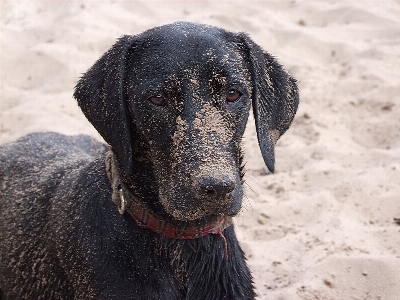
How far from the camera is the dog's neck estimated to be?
3252 mm

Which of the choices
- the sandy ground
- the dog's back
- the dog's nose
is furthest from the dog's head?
the dog's back

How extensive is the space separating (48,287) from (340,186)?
7.54ft

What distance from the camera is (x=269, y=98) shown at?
135 inches

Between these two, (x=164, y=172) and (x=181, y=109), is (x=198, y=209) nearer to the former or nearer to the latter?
(x=164, y=172)

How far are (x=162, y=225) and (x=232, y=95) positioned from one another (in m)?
0.69

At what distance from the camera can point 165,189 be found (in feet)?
10.1

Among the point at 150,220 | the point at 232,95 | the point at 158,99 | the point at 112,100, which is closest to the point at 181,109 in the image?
the point at 158,99

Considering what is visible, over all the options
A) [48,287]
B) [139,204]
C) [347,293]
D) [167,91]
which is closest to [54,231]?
[48,287]

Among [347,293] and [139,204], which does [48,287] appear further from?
[347,293]

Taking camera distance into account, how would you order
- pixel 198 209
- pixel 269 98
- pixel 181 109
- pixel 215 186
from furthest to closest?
pixel 269 98 < pixel 181 109 < pixel 198 209 < pixel 215 186

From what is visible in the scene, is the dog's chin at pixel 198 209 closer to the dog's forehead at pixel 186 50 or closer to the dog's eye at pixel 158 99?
the dog's eye at pixel 158 99

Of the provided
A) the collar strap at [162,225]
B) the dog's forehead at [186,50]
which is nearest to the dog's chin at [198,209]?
the collar strap at [162,225]

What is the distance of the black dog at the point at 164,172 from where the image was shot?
9.91 ft

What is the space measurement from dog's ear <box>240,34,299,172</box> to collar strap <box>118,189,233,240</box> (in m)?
0.46
